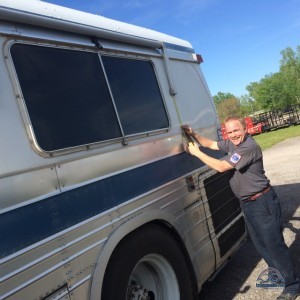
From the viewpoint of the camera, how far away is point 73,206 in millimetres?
2529

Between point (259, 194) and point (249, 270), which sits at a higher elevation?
point (259, 194)

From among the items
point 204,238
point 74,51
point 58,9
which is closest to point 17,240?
point 74,51

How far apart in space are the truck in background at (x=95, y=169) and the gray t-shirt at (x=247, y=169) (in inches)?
14.5

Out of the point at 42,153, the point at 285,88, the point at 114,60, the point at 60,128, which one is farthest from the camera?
the point at 285,88

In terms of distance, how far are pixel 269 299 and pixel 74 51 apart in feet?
9.89

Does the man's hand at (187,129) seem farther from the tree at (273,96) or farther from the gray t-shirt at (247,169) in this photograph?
the tree at (273,96)

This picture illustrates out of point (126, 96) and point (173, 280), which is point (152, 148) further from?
point (173, 280)

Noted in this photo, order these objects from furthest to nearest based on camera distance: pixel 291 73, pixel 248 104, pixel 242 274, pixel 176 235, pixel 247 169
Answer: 1. pixel 248 104
2. pixel 291 73
3. pixel 242 274
4. pixel 247 169
5. pixel 176 235

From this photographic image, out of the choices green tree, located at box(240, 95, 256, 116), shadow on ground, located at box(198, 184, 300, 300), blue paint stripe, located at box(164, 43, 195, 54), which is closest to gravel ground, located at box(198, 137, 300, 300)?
shadow on ground, located at box(198, 184, 300, 300)

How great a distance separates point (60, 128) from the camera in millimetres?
2664

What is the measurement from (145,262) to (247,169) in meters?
1.42

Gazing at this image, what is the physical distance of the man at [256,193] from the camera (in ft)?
12.7

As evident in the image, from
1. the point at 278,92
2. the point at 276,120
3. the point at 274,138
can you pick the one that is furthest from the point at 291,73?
the point at 274,138

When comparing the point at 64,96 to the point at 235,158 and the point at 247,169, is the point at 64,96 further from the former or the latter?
the point at 247,169
